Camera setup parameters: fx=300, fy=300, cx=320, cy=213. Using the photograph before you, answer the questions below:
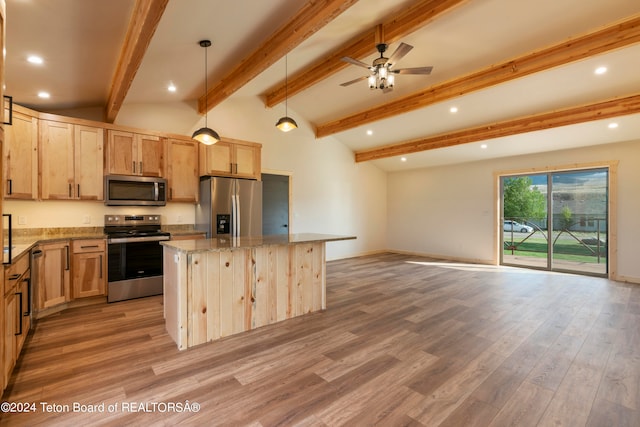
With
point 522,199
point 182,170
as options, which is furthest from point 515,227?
point 182,170

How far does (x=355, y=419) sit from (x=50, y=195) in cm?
439

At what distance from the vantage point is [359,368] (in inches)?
93.5

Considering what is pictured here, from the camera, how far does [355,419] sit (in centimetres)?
180

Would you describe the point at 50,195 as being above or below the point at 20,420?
above

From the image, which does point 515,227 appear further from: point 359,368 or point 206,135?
point 206,135

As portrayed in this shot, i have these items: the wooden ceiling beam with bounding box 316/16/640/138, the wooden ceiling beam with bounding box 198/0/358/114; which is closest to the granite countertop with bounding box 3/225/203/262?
the wooden ceiling beam with bounding box 198/0/358/114

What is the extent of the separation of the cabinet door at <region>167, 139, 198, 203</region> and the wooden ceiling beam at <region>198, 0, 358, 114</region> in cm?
87

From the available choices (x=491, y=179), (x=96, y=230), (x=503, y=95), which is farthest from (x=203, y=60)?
(x=491, y=179)

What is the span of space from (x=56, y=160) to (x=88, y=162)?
0.32 metres

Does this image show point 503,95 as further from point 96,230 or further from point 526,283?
point 96,230

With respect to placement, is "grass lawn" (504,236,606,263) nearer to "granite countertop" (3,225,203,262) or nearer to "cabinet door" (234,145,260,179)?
"cabinet door" (234,145,260,179)

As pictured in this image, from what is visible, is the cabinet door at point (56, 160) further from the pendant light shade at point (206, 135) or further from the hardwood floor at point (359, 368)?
the pendant light shade at point (206, 135)

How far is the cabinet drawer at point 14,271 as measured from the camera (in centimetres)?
199

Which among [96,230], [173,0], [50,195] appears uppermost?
[173,0]
